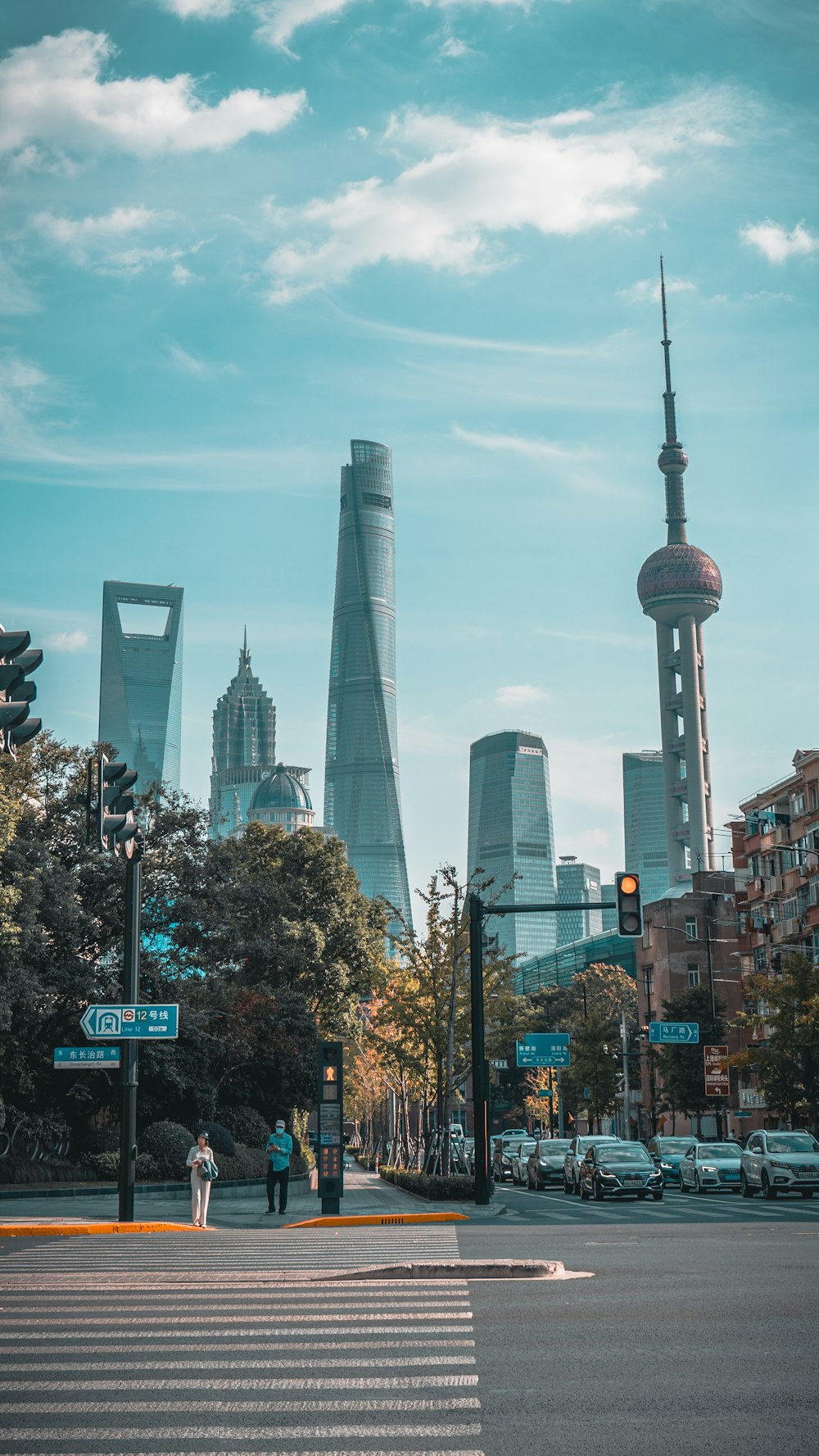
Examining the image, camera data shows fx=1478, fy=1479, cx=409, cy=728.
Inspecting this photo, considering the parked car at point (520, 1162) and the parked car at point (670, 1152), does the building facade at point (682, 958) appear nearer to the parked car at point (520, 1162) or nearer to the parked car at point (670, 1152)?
the parked car at point (520, 1162)

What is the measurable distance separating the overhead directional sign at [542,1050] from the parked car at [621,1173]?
30.4 m

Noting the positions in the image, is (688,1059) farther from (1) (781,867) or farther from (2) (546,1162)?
(2) (546,1162)

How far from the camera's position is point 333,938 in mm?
67000

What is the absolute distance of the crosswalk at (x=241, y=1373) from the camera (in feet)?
27.4

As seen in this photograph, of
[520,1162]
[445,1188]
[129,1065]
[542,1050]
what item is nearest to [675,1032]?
[542,1050]

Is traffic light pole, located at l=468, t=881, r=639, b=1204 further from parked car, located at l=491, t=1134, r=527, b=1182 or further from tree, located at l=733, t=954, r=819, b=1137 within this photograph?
parked car, located at l=491, t=1134, r=527, b=1182

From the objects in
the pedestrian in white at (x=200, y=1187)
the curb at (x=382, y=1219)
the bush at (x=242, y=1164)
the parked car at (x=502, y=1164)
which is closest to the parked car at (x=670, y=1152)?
the parked car at (x=502, y=1164)

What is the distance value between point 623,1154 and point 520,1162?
1903 cm

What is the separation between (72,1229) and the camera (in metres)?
26.4

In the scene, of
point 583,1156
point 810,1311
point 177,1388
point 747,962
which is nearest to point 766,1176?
point 583,1156

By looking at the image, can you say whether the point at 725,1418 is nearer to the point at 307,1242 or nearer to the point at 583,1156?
the point at 307,1242

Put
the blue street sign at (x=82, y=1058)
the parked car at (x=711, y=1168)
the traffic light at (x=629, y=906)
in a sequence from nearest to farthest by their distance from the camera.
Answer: the blue street sign at (x=82, y=1058) < the traffic light at (x=629, y=906) < the parked car at (x=711, y=1168)

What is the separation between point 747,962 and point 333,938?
121 feet

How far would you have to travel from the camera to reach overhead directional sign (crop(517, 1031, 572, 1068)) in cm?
7100
